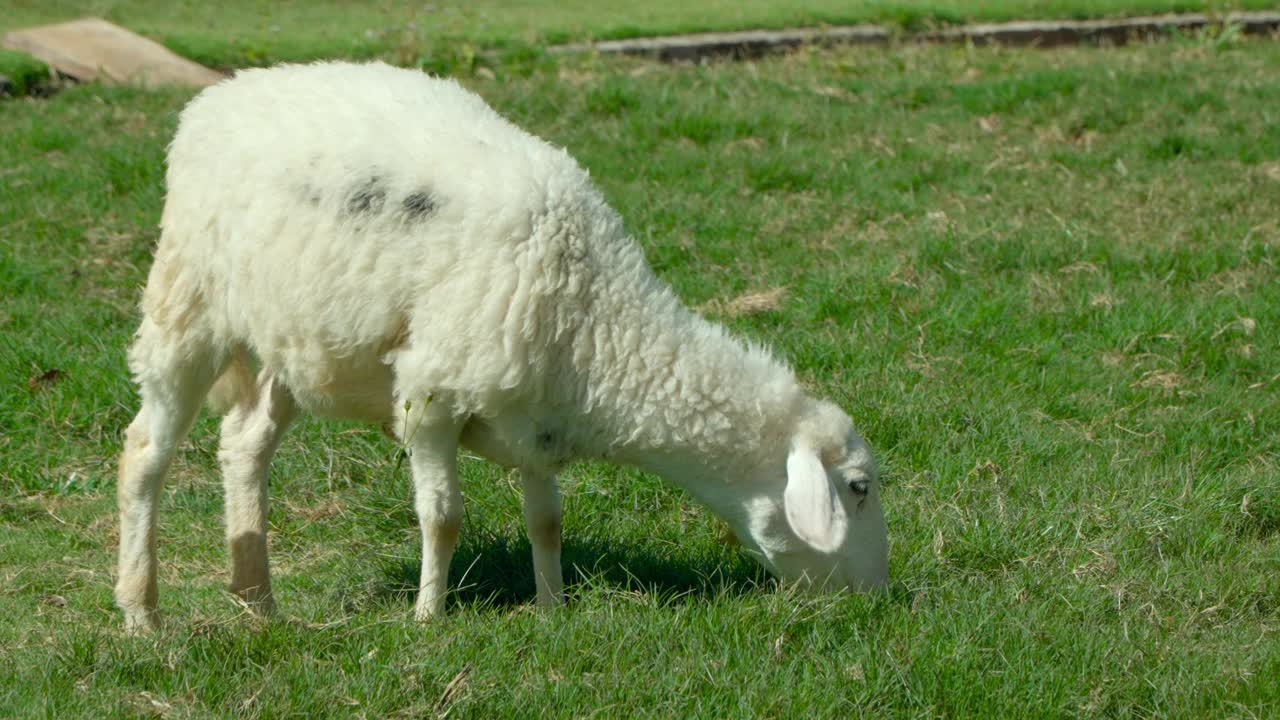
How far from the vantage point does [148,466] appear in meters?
4.27

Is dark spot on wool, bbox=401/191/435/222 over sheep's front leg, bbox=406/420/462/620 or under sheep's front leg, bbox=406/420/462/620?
over

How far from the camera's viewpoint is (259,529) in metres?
4.39

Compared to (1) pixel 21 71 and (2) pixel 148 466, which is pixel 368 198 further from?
(1) pixel 21 71

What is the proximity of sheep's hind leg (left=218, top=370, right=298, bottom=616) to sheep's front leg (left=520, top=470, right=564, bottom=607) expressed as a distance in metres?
0.77

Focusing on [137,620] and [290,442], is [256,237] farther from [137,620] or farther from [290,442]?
[290,442]

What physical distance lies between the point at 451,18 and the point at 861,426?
587 cm

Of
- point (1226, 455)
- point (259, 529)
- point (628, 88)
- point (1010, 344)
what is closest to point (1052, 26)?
point (628, 88)

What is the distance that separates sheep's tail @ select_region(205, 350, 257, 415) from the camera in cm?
448

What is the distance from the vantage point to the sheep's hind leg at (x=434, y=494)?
3.91 metres

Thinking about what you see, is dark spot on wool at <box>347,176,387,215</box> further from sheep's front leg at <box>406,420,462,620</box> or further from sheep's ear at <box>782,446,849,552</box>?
→ sheep's ear at <box>782,446,849,552</box>

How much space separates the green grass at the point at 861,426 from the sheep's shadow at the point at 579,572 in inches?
0.6

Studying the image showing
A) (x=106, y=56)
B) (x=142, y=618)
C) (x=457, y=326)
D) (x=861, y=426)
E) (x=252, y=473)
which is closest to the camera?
(x=457, y=326)

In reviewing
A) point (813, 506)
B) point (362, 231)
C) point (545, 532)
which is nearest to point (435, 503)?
point (545, 532)

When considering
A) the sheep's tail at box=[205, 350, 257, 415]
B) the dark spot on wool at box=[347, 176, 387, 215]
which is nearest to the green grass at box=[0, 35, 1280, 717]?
the sheep's tail at box=[205, 350, 257, 415]
